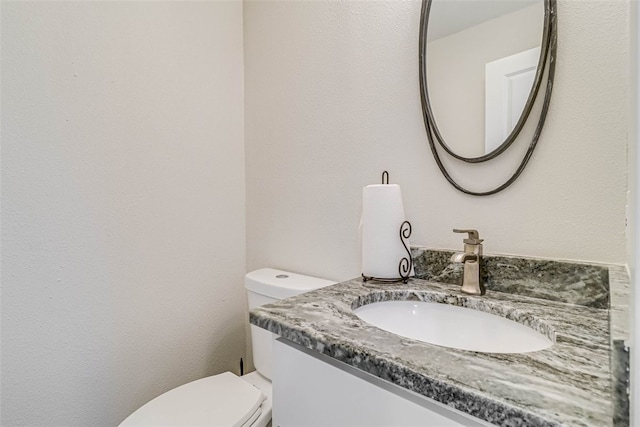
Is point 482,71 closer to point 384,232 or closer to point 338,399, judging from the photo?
point 384,232

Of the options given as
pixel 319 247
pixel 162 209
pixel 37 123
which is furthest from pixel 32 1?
pixel 319 247

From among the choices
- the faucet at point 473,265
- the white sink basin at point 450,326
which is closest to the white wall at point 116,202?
the white sink basin at point 450,326

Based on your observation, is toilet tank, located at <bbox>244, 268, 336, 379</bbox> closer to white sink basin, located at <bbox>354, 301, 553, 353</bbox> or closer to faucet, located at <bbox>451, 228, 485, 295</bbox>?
white sink basin, located at <bbox>354, 301, 553, 353</bbox>

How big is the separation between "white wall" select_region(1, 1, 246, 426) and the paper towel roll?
81cm

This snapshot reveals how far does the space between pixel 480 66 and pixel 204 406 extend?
4.01 feet

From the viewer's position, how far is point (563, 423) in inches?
12.5

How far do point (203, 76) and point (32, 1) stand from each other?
55 cm

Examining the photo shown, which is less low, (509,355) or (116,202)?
(116,202)

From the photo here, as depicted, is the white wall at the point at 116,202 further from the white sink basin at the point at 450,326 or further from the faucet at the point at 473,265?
the faucet at the point at 473,265

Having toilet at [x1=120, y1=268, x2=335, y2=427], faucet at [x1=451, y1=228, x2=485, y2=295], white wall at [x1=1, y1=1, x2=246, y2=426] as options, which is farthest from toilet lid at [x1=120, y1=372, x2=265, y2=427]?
faucet at [x1=451, y1=228, x2=485, y2=295]

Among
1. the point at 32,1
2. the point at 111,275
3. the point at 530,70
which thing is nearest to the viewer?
the point at 530,70

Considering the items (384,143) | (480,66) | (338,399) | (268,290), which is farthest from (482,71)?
(268,290)

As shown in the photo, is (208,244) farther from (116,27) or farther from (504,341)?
(504,341)

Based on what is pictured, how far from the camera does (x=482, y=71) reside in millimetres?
847
